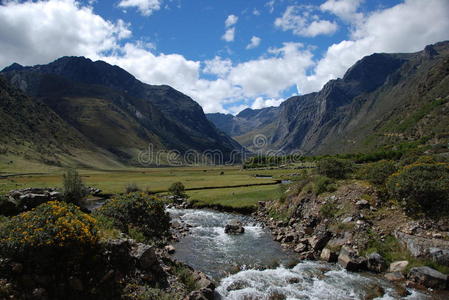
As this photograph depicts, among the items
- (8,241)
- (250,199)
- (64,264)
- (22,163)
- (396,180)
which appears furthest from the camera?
(22,163)

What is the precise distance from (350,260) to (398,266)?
3250 mm

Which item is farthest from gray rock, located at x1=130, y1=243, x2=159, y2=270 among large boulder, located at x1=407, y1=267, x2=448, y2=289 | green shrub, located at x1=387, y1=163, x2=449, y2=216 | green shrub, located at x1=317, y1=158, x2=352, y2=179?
green shrub, located at x1=317, y1=158, x2=352, y2=179

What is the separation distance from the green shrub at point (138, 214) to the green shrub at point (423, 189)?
22.6 metres

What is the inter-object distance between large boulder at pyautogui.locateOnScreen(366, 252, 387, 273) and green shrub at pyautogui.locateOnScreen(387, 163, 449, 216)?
6047mm

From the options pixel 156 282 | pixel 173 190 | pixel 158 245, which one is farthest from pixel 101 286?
pixel 173 190

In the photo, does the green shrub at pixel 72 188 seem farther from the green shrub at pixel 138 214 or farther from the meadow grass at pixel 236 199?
the green shrub at pixel 138 214

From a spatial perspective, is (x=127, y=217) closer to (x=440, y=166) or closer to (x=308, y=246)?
(x=308, y=246)

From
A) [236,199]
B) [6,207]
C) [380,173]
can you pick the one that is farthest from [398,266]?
[6,207]

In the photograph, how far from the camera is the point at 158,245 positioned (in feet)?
91.5

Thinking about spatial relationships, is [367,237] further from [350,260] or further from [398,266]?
[398,266]

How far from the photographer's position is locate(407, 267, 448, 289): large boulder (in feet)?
60.5

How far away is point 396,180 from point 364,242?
24.6ft

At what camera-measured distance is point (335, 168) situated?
40.4 m

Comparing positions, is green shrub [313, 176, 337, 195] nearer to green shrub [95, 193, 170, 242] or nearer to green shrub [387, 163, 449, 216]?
green shrub [387, 163, 449, 216]
